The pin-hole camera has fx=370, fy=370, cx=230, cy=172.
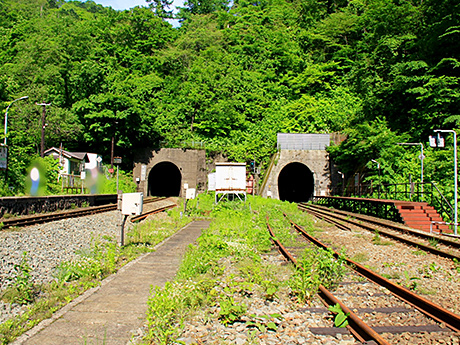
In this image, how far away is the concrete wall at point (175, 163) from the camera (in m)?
38.6

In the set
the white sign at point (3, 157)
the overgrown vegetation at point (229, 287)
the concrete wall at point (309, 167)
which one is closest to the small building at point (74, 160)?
the white sign at point (3, 157)

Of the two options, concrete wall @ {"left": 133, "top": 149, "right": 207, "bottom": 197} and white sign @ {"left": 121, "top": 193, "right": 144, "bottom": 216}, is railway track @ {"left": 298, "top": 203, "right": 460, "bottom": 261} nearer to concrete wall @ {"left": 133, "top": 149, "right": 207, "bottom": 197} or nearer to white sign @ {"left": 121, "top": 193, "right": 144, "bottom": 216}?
white sign @ {"left": 121, "top": 193, "right": 144, "bottom": 216}

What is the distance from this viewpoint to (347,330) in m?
4.55

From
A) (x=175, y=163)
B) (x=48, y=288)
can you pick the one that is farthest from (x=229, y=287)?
(x=175, y=163)

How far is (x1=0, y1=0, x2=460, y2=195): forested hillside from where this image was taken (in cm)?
2705

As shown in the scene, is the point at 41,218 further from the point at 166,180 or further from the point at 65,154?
the point at 166,180

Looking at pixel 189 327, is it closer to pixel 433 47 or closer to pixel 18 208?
pixel 18 208

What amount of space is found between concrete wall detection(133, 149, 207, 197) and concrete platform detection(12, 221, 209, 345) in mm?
30857

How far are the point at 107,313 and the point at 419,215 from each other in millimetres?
14820

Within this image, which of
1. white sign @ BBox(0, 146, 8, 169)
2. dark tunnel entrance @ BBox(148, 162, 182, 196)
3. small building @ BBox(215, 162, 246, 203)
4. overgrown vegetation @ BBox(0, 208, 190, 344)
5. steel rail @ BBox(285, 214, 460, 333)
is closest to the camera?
steel rail @ BBox(285, 214, 460, 333)

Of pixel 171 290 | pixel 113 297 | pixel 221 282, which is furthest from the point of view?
pixel 221 282

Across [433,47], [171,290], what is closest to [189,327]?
[171,290]

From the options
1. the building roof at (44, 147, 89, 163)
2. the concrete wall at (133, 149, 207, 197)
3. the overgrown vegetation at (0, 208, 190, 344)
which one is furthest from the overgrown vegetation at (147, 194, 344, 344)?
the concrete wall at (133, 149, 207, 197)

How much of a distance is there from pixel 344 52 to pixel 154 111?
25418 mm
